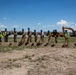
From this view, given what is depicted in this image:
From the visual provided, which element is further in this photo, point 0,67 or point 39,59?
point 39,59

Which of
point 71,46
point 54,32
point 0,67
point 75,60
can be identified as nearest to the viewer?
point 0,67

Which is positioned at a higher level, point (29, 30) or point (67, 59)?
point (29, 30)

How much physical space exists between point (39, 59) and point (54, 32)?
1121 centimetres

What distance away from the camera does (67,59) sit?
1438 centimetres

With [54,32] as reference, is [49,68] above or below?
below

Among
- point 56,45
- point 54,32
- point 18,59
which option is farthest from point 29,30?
point 18,59

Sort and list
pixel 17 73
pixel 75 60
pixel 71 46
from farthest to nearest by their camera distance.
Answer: pixel 71 46, pixel 75 60, pixel 17 73

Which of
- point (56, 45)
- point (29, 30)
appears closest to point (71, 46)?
point (56, 45)

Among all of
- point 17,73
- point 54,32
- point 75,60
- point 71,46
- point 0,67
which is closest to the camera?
point 17,73

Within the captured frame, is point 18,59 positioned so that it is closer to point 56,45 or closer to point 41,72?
point 41,72

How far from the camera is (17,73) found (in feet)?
38.4

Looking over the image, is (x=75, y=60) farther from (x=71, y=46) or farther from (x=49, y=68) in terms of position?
(x=71, y=46)

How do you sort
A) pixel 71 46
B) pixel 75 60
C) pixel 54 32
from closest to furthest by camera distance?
pixel 75 60
pixel 71 46
pixel 54 32

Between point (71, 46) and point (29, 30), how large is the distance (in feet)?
18.8
